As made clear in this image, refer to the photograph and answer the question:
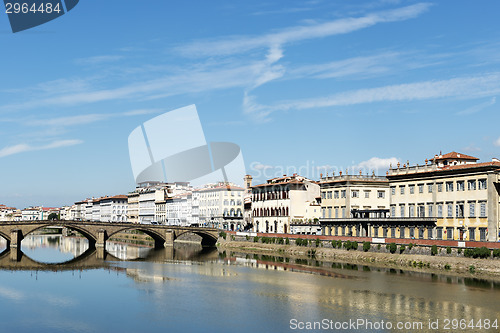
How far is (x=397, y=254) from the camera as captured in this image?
7856cm

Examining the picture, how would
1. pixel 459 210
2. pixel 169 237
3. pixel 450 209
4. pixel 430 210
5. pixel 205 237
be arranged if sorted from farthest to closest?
pixel 205 237
pixel 169 237
pixel 430 210
pixel 450 209
pixel 459 210

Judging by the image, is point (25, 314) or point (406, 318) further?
point (25, 314)

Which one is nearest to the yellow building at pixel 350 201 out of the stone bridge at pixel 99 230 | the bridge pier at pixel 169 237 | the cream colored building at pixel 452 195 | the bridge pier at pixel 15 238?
the cream colored building at pixel 452 195

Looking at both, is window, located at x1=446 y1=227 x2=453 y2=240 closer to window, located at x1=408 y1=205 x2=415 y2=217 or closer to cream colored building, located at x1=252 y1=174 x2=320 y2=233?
window, located at x1=408 y1=205 x2=415 y2=217

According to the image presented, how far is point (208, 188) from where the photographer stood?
17088 cm

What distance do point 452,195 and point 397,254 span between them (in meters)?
10.0

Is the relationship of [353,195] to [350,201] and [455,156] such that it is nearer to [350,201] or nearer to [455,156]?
[350,201]

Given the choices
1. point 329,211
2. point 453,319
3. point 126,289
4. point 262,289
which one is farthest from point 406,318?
point 329,211

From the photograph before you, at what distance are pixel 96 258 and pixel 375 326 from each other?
207 ft

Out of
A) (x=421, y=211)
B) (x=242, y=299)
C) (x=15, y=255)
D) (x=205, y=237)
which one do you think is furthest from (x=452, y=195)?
(x=15, y=255)

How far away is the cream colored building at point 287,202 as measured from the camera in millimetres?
119562

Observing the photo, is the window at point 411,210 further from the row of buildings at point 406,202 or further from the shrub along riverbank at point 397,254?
the shrub along riverbank at point 397,254

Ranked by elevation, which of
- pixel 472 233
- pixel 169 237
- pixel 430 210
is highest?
pixel 430 210

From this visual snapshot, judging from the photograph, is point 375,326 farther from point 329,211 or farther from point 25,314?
point 329,211
